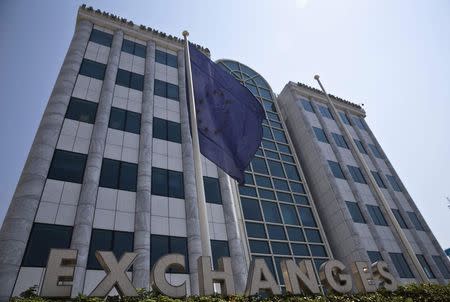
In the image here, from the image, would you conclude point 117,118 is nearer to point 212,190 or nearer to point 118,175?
point 118,175

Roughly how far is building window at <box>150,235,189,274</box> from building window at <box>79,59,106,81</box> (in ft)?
51.6

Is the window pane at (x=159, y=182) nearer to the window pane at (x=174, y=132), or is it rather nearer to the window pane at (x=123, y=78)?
the window pane at (x=174, y=132)

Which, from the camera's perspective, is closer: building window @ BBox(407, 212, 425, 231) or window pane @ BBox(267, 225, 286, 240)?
window pane @ BBox(267, 225, 286, 240)

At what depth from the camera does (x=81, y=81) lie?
27000mm

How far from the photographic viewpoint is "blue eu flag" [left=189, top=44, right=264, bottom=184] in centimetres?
1656

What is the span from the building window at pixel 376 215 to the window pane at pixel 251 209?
559 inches

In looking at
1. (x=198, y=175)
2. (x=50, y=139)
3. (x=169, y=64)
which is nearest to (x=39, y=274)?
(x=50, y=139)

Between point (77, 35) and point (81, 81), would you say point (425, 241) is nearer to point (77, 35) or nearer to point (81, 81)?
point (81, 81)

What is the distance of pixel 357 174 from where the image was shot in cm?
3859

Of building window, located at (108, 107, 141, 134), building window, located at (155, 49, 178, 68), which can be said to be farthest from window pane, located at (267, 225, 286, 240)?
building window, located at (155, 49, 178, 68)

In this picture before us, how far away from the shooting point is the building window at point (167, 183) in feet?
79.1

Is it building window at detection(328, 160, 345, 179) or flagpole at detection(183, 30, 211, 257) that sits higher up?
building window at detection(328, 160, 345, 179)

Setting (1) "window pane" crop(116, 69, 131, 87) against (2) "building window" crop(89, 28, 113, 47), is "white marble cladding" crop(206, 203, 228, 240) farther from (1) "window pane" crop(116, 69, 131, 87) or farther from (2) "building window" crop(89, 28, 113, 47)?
(2) "building window" crop(89, 28, 113, 47)

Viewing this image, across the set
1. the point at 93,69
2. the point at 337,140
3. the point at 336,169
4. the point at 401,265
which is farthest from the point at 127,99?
the point at 401,265
